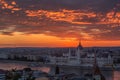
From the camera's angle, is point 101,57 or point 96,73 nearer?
point 96,73

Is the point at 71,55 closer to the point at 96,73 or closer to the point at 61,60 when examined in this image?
the point at 61,60

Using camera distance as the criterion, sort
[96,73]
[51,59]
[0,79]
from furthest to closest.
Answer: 1. [51,59]
2. [0,79]
3. [96,73]

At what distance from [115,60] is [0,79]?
2998 centimetres

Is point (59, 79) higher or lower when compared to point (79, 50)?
lower

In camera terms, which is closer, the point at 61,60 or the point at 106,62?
the point at 106,62

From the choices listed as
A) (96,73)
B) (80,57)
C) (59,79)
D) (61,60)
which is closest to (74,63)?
(80,57)

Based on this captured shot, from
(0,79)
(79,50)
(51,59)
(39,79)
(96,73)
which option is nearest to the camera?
(96,73)

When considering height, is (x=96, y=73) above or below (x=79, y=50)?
below

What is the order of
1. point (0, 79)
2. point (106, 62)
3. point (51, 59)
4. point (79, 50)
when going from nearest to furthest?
1. point (0, 79)
2. point (106, 62)
3. point (79, 50)
4. point (51, 59)

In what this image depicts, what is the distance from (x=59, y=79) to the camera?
60.8 ft

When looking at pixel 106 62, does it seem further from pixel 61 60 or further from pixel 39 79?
pixel 39 79

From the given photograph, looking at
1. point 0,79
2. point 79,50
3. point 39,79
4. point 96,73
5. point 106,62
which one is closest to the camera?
point 96,73

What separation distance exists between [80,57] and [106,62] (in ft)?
11.8

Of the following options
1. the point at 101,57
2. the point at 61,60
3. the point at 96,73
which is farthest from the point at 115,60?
the point at 96,73
